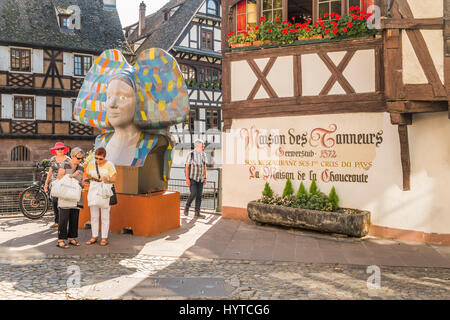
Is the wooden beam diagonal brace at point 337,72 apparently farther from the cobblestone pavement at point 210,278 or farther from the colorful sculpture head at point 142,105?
the cobblestone pavement at point 210,278

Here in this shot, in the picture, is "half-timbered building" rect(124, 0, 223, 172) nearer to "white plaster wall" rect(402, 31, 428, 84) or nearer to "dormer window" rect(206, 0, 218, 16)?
"dormer window" rect(206, 0, 218, 16)

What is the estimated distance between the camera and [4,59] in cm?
2434

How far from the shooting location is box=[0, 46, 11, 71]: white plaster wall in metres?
24.3

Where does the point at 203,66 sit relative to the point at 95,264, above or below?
above

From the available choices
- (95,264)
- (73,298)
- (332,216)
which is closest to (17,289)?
(73,298)

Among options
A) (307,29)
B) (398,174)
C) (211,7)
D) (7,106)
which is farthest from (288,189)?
(211,7)

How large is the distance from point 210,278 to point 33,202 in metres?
6.04

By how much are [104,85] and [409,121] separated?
573cm

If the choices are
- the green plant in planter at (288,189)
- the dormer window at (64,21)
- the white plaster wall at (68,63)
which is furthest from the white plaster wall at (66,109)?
the green plant in planter at (288,189)

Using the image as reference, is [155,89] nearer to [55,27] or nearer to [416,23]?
[416,23]

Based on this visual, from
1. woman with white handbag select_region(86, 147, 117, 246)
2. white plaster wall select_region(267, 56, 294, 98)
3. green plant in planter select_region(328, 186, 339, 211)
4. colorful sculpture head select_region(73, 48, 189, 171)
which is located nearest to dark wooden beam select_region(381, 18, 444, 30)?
white plaster wall select_region(267, 56, 294, 98)

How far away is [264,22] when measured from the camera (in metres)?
9.54

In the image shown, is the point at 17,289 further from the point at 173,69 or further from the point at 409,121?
the point at 409,121

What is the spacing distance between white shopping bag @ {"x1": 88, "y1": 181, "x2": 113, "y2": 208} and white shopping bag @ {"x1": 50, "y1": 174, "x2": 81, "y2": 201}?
0.78 ft
